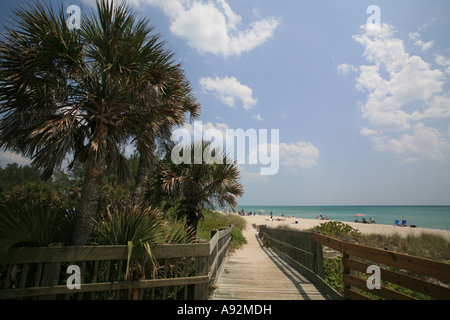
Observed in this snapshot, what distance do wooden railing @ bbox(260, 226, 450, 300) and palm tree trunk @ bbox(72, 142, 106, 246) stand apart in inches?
167

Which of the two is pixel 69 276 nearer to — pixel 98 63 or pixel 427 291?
pixel 98 63

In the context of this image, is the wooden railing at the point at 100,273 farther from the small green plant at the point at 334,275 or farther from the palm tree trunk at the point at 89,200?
the small green plant at the point at 334,275

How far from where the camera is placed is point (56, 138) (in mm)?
3822

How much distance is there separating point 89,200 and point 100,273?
4.22ft

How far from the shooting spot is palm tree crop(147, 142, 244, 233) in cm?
745

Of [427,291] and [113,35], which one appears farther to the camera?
[113,35]

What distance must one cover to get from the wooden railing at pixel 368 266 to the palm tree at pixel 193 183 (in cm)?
300

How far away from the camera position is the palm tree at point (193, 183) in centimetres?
745

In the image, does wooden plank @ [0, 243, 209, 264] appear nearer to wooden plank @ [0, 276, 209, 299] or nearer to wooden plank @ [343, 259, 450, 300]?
wooden plank @ [0, 276, 209, 299]
